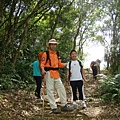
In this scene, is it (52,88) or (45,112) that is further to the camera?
(45,112)

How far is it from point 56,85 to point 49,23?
39.5ft

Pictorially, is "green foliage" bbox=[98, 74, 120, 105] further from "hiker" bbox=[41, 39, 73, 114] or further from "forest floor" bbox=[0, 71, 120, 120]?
"hiker" bbox=[41, 39, 73, 114]

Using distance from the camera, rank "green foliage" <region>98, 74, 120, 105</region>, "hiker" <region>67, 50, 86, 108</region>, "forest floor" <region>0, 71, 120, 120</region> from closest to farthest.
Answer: "forest floor" <region>0, 71, 120, 120</region>
"hiker" <region>67, 50, 86, 108</region>
"green foliage" <region>98, 74, 120, 105</region>

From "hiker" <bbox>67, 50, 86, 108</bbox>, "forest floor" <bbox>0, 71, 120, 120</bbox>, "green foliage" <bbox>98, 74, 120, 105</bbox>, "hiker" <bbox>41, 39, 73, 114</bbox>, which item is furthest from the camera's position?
"green foliage" <bbox>98, 74, 120, 105</bbox>

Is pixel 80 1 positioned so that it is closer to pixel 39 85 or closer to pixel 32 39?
Answer: pixel 32 39

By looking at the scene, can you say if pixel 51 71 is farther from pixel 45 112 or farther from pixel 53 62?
pixel 45 112

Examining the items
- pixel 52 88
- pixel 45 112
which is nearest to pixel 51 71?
pixel 52 88

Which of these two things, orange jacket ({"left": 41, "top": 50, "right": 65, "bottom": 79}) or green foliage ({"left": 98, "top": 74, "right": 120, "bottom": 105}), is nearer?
orange jacket ({"left": 41, "top": 50, "right": 65, "bottom": 79})

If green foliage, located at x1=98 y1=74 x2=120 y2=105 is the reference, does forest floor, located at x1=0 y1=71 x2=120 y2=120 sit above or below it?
below

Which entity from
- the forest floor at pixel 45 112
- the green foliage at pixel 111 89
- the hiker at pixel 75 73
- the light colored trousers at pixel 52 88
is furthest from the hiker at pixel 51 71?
the green foliage at pixel 111 89

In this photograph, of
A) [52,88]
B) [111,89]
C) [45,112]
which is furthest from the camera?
[111,89]

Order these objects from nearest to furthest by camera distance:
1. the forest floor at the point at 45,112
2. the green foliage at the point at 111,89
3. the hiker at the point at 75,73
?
the forest floor at the point at 45,112 < the hiker at the point at 75,73 < the green foliage at the point at 111,89

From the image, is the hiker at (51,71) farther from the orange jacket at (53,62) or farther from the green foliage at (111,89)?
the green foliage at (111,89)

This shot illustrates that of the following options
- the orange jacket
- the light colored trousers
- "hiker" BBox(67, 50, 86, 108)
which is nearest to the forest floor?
the light colored trousers
